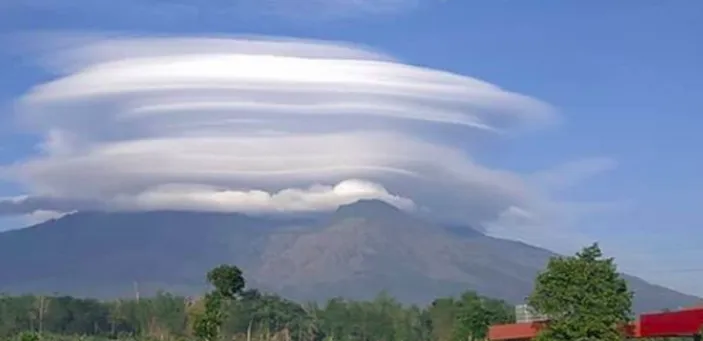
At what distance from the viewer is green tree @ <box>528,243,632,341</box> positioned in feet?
133

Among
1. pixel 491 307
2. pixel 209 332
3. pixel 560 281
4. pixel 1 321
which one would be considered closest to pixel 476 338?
pixel 491 307

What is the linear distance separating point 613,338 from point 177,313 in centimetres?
5660

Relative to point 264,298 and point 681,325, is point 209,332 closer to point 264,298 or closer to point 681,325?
point 681,325

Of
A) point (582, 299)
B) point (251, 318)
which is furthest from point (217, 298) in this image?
point (251, 318)

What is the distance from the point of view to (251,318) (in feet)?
290

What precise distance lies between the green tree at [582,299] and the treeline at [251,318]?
42.7 m

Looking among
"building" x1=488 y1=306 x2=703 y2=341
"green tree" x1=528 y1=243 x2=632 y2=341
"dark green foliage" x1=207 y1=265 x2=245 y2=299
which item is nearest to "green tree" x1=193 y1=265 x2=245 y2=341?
"dark green foliage" x1=207 y1=265 x2=245 y2=299

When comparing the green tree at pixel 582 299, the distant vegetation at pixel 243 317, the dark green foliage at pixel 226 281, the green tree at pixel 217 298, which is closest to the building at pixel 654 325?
the green tree at pixel 582 299

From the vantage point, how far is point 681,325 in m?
41.3

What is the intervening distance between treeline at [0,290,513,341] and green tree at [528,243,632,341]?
1681 inches

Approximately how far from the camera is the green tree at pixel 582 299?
4047cm

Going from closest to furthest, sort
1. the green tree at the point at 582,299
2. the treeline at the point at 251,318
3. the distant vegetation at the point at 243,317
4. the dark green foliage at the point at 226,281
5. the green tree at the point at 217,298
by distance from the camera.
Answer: the green tree at the point at 582,299 < the green tree at the point at 217,298 < the dark green foliage at the point at 226,281 < the distant vegetation at the point at 243,317 < the treeline at the point at 251,318

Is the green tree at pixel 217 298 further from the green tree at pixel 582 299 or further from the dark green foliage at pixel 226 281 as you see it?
the green tree at pixel 582 299

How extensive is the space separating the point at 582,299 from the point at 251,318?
164 ft
